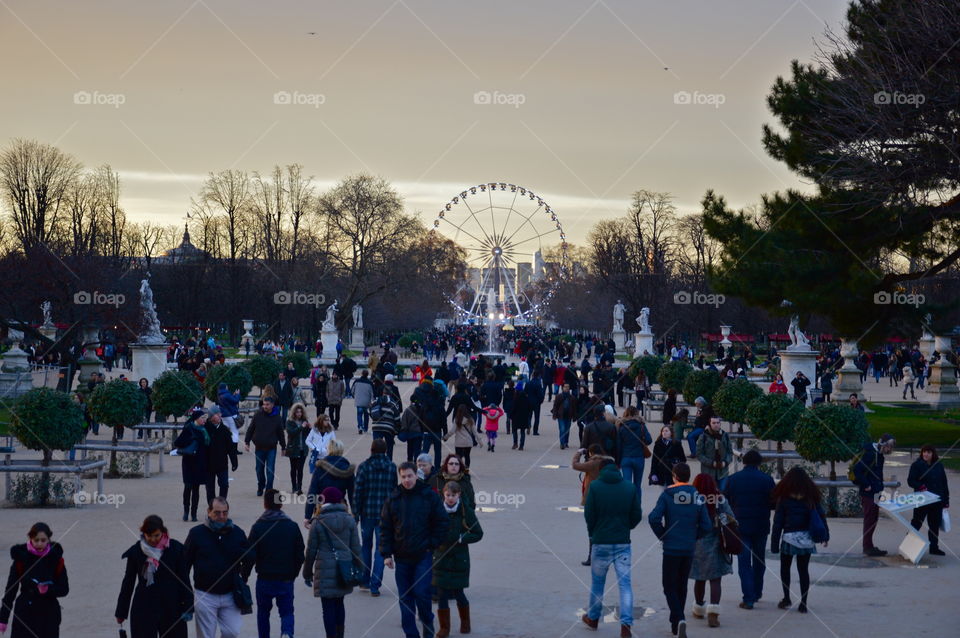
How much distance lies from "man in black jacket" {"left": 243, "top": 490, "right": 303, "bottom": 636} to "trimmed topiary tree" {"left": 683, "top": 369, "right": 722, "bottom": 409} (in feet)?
60.9

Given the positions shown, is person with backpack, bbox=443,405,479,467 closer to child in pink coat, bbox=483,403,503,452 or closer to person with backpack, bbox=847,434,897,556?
child in pink coat, bbox=483,403,503,452

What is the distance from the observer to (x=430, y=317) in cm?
13062

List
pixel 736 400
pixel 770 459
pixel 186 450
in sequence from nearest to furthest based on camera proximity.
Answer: pixel 186 450, pixel 770 459, pixel 736 400

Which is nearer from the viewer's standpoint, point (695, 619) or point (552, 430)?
point (695, 619)

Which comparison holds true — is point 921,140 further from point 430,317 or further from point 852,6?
point 430,317

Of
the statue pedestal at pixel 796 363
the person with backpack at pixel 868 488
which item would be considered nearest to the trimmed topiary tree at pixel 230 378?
the statue pedestal at pixel 796 363

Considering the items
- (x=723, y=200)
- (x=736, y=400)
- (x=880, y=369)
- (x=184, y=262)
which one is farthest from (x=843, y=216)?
(x=184, y=262)

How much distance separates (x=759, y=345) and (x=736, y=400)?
62.9 m

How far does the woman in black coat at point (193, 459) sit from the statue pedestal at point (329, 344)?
4111 cm

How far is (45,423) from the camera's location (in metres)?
15.4

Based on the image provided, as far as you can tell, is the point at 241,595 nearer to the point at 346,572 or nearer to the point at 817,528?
the point at 346,572

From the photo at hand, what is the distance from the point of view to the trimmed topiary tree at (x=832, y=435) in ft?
49.5

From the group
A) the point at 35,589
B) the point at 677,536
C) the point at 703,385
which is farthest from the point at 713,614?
the point at 703,385

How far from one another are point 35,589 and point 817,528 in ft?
19.4
